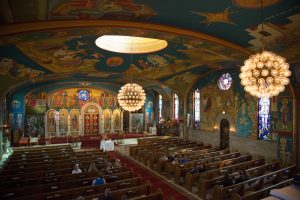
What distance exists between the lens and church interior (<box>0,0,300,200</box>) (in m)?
6.59

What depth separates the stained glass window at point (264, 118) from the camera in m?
13.6

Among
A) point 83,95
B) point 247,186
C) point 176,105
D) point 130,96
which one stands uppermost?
point 83,95

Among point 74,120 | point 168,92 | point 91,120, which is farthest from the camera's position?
point 91,120

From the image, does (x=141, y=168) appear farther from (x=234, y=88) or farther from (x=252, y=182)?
(x=234, y=88)

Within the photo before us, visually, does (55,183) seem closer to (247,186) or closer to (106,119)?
(247,186)

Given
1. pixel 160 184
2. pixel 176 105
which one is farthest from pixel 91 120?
pixel 160 184

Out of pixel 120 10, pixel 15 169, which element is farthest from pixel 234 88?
pixel 15 169

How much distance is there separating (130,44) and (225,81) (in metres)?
7.45

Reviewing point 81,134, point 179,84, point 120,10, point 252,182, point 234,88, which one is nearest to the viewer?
point 120,10

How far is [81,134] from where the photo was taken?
85.3 ft

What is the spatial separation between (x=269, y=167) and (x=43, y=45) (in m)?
11.7

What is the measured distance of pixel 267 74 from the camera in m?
5.82

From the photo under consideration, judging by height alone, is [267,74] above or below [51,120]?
above

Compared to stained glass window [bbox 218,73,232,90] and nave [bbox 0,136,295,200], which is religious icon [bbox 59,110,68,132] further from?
stained glass window [bbox 218,73,232,90]
